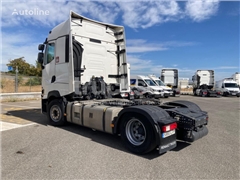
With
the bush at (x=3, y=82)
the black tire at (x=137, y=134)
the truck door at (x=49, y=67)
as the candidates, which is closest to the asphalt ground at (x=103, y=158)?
the black tire at (x=137, y=134)

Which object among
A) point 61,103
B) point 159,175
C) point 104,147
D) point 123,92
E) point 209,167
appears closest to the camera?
point 159,175

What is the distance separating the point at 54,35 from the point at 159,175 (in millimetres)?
6018

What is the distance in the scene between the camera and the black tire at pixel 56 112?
689 centimetres

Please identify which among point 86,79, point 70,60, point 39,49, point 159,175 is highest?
point 39,49

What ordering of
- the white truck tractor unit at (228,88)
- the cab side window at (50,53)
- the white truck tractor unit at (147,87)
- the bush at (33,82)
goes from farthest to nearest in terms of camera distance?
the white truck tractor unit at (228,88), the white truck tractor unit at (147,87), the bush at (33,82), the cab side window at (50,53)

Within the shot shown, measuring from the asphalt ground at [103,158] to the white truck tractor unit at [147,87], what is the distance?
47.2ft

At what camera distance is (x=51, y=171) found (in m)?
3.55

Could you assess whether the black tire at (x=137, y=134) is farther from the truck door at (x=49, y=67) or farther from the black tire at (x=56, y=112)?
the truck door at (x=49, y=67)

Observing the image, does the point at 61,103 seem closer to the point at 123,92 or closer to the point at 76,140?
the point at 76,140

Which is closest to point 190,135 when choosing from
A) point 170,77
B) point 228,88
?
point 170,77

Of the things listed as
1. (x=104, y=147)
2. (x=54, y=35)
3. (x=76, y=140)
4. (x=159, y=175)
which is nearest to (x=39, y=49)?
(x=54, y=35)

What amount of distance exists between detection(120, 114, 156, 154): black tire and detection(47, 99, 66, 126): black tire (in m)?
2.90

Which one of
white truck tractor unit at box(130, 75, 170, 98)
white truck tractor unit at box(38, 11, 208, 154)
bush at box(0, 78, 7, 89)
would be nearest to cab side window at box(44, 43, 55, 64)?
white truck tractor unit at box(38, 11, 208, 154)

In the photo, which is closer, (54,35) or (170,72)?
(54,35)
